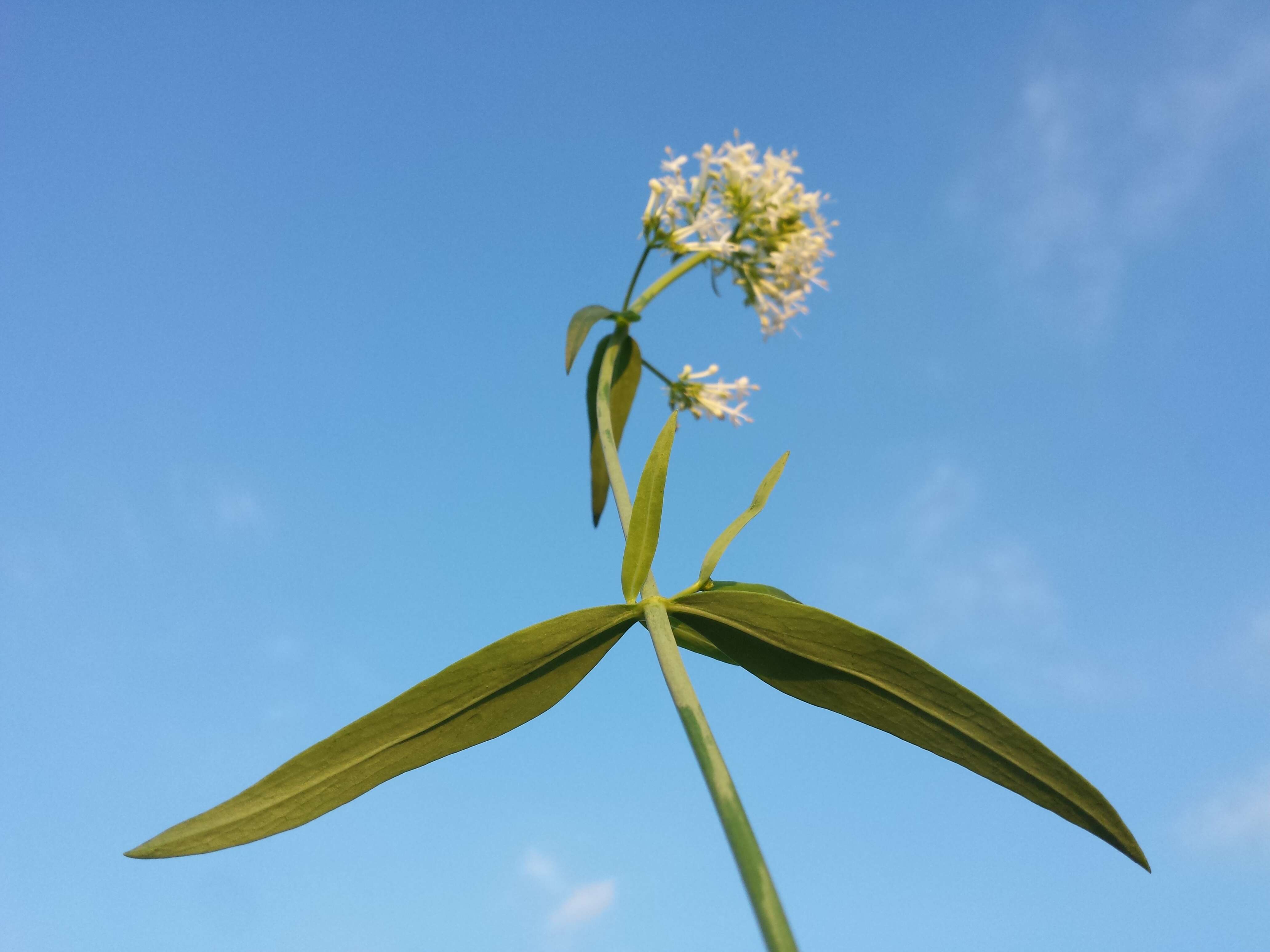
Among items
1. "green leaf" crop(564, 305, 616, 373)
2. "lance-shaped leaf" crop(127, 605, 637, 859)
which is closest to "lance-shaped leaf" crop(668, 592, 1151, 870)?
"lance-shaped leaf" crop(127, 605, 637, 859)

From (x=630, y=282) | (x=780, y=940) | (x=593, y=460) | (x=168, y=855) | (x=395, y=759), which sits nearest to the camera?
(x=780, y=940)

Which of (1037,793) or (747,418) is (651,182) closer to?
(747,418)

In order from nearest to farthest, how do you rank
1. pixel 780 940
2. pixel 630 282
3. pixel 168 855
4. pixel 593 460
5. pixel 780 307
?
pixel 780 940, pixel 168 855, pixel 630 282, pixel 593 460, pixel 780 307

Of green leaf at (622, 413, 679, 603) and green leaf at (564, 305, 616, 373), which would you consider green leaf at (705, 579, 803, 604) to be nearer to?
green leaf at (622, 413, 679, 603)

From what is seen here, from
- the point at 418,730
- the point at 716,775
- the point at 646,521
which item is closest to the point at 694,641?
the point at 646,521

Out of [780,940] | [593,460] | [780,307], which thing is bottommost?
[780,940]

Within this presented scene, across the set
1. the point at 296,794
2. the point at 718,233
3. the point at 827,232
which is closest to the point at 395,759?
the point at 296,794

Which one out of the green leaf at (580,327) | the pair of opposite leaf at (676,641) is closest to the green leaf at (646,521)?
the pair of opposite leaf at (676,641)
